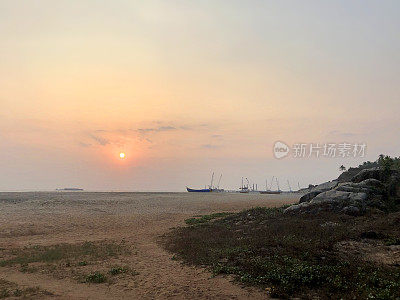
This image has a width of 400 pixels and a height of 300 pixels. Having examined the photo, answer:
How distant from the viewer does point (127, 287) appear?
13.5 m

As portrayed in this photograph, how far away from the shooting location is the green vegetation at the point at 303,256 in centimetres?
1120

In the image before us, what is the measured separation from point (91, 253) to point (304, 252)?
14.3 meters

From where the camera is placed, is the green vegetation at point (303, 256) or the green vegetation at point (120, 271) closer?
the green vegetation at point (303, 256)

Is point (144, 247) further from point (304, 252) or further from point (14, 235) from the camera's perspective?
point (14, 235)

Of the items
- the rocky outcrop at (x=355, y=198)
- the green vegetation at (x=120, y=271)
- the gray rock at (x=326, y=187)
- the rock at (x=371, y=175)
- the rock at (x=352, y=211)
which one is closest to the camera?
the green vegetation at (x=120, y=271)

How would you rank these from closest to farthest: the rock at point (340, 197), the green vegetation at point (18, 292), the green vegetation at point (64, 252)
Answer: the green vegetation at point (18, 292) → the green vegetation at point (64, 252) → the rock at point (340, 197)

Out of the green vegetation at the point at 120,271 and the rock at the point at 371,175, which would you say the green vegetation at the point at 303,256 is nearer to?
the green vegetation at the point at 120,271

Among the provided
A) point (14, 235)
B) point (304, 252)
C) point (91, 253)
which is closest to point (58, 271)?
point (91, 253)

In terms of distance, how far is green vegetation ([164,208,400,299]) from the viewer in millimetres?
11196

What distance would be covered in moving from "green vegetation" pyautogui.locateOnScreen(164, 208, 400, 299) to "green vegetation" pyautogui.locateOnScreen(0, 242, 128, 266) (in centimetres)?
441

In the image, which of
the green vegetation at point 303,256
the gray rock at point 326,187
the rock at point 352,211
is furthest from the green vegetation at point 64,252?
the gray rock at point 326,187

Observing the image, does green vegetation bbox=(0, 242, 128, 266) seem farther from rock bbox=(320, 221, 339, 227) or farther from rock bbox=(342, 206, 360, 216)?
rock bbox=(342, 206, 360, 216)

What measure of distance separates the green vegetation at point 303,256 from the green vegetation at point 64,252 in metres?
4.41

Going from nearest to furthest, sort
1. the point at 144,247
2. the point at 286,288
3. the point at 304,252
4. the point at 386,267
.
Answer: the point at 286,288 < the point at 386,267 < the point at 304,252 < the point at 144,247
